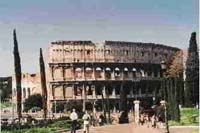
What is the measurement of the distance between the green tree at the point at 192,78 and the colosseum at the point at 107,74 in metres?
1.95

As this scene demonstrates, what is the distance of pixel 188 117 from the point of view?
29.8ft

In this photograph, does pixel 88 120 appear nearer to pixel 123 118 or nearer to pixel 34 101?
pixel 123 118

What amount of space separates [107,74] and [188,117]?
28.1ft

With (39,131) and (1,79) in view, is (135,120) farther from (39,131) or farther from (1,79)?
(1,79)

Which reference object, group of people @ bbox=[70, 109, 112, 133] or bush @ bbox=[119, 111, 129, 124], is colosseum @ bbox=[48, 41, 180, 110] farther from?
group of people @ bbox=[70, 109, 112, 133]

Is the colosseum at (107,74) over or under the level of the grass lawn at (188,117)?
over

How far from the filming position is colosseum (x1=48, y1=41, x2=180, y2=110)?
42.0 ft

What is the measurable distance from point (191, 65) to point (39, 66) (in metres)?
2.22

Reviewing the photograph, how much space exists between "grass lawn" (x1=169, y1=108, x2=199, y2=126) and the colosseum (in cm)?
144

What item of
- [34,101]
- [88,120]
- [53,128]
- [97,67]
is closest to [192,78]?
[88,120]

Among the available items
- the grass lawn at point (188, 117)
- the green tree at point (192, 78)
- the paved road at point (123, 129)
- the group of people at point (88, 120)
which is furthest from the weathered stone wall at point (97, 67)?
the green tree at point (192, 78)

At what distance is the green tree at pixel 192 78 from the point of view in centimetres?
830

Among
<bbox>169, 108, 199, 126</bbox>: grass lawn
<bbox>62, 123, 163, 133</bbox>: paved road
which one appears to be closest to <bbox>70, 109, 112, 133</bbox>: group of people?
<bbox>62, 123, 163, 133</bbox>: paved road

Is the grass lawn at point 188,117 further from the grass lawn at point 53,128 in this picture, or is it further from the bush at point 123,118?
the grass lawn at point 53,128
